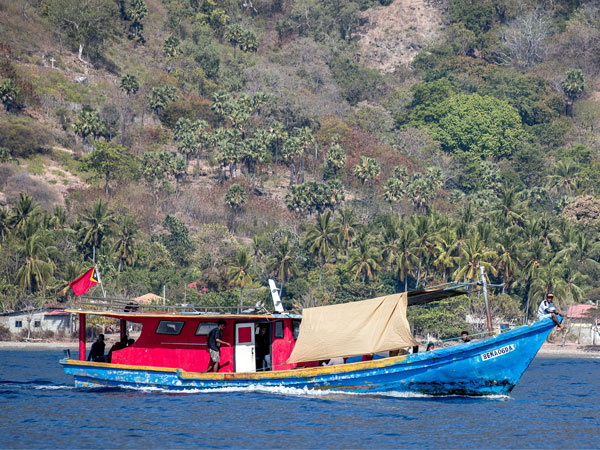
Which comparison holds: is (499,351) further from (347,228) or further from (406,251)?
(347,228)

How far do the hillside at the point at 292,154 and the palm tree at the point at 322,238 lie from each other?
31cm

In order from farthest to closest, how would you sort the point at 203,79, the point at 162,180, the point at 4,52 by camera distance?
the point at 203,79 < the point at 4,52 < the point at 162,180

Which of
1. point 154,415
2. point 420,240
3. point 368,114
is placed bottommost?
point 154,415

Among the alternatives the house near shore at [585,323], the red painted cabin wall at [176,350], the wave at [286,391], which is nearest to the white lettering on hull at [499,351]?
the wave at [286,391]

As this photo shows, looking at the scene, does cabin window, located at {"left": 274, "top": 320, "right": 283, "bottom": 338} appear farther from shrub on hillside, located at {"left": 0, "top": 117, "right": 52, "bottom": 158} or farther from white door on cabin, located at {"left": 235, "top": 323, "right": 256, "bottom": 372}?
shrub on hillside, located at {"left": 0, "top": 117, "right": 52, "bottom": 158}

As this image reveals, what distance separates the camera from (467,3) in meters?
199

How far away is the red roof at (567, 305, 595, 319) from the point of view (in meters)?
92.9

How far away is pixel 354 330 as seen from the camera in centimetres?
3375

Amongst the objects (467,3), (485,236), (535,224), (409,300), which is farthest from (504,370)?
(467,3)

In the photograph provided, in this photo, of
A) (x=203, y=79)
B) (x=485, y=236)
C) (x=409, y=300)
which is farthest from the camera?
(x=203, y=79)

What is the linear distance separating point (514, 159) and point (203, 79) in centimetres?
5200

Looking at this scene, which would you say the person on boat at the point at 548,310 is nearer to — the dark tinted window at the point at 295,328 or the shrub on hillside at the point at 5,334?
the dark tinted window at the point at 295,328

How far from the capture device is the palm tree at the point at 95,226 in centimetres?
9906

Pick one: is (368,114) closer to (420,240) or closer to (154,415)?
(420,240)
